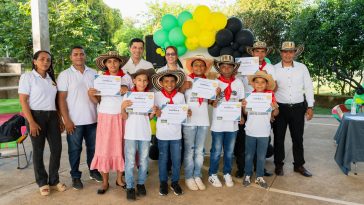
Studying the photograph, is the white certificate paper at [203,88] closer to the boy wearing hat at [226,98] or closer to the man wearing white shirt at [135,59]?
the boy wearing hat at [226,98]

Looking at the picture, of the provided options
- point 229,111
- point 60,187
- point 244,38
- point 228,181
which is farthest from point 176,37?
point 60,187

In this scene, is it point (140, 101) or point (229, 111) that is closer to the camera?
point (140, 101)

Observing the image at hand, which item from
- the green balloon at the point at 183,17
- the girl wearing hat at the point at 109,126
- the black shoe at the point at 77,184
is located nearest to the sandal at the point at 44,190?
the black shoe at the point at 77,184

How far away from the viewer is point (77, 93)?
3971mm

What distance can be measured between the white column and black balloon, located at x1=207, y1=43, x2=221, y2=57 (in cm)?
291

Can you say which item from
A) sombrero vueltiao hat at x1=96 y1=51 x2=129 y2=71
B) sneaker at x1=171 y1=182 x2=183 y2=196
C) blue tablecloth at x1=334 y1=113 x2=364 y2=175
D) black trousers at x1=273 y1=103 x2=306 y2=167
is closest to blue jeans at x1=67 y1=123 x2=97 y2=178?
sombrero vueltiao hat at x1=96 y1=51 x2=129 y2=71

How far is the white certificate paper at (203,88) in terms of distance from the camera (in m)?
3.82

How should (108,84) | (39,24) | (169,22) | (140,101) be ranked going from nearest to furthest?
(140,101) < (108,84) < (169,22) < (39,24)

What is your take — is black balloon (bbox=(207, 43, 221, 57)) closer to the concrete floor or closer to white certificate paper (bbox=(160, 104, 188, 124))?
white certificate paper (bbox=(160, 104, 188, 124))

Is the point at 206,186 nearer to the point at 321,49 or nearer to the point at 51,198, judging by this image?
the point at 51,198

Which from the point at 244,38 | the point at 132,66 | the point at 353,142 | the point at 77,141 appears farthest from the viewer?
the point at 244,38

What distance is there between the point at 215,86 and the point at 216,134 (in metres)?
0.65

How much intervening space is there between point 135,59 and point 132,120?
1.00m

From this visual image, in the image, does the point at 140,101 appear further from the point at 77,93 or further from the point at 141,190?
the point at 141,190
